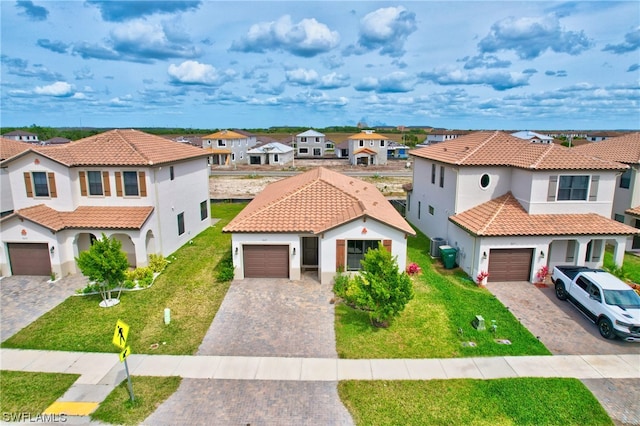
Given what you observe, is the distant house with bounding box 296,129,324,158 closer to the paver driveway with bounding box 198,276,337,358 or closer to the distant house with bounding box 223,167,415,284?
the distant house with bounding box 223,167,415,284

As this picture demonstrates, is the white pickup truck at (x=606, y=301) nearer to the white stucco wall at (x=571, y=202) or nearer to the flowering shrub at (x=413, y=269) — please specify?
the white stucco wall at (x=571, y=202)

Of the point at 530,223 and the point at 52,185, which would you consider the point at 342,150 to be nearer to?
the point at 530,223

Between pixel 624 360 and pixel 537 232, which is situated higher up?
pixel 537 232

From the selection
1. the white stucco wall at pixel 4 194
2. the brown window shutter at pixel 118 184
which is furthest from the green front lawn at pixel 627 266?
the white stucco wall at pixel 4 194

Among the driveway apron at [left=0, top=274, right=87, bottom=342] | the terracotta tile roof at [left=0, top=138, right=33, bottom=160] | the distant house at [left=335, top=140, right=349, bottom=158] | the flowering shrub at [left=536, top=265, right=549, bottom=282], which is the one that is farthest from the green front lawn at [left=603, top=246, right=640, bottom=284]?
the distant house at [left=335, top=140, right=349, bottom=158]

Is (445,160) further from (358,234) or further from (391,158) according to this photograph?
(391,158)

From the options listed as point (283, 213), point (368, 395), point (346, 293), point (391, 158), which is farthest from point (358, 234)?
point (391, 158)

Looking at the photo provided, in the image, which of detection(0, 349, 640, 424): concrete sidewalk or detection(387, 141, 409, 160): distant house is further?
detection(387, 141, 409, 160): distant house
